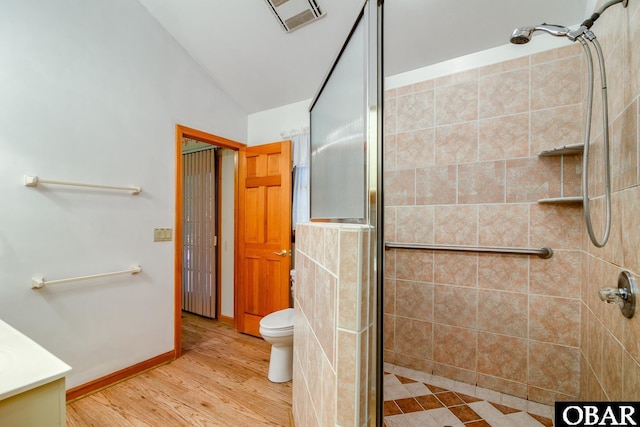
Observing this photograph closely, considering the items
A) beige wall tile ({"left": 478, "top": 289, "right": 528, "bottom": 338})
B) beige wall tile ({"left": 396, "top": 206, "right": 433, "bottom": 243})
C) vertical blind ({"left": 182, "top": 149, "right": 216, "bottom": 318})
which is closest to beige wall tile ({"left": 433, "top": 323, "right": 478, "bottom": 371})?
beige wall tile ({"left": 478, "top": 289, "right": 528, "bottom": 338})

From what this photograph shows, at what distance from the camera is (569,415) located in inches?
42.8

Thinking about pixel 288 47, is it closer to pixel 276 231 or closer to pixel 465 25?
pixel 465 25

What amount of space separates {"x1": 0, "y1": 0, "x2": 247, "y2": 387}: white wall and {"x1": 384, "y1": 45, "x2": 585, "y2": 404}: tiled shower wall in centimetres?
181

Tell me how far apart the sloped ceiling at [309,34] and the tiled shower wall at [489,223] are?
0.67 feet

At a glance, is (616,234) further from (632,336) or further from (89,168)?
(89,168)

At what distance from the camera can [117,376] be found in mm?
2074

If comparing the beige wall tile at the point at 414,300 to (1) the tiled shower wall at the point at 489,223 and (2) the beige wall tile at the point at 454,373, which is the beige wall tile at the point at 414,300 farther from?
(2) the beige wall tile at the point at 454,373

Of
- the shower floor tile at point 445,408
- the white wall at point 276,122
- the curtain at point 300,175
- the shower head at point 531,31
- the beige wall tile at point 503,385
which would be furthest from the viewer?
the white wall at point 276,122

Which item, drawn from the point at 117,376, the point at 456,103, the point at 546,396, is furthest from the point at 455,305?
the point at 117,376

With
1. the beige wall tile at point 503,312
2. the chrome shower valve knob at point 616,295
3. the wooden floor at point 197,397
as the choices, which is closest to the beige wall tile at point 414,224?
the beige wall tile at point 503,312

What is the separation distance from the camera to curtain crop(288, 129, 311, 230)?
Answer: 2.70 meters

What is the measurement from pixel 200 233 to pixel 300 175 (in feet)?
5.33

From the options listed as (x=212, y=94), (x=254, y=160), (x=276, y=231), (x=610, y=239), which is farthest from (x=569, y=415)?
(x=212, y=94)

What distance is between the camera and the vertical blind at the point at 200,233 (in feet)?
11.3
